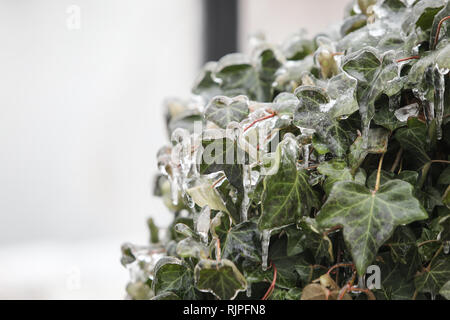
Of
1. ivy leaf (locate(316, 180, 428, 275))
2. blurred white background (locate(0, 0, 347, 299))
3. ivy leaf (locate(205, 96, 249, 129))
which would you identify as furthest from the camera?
blurred white background (locate(0, 0, 347, 299))

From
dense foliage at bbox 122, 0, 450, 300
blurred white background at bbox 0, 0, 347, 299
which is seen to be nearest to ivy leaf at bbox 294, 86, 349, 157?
dense foliage at bbox 122, 0, 450, 300

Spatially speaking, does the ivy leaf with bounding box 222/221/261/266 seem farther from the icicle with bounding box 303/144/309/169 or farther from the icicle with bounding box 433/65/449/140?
the icicle with bounding box 433/65/449/140

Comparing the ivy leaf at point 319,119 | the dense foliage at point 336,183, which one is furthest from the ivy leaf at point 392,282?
the ivy leaf at point 319,119

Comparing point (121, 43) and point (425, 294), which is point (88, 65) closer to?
point (121, 43)

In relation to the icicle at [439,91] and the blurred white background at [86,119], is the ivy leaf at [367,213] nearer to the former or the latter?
the icicle at [439,91]

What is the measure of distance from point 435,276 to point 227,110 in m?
0.24

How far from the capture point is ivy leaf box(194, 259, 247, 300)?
1.14 ft

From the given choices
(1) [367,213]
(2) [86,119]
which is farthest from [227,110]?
(2) [86,119]

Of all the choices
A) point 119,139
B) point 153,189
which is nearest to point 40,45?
point 119,139

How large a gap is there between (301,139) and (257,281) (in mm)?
135

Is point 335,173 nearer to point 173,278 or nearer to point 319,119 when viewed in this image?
point 319,119

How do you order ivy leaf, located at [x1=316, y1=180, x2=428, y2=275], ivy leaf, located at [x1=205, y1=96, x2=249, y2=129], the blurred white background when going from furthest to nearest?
the blurred white background
ivy leaf, located at [x1=205, y1=96, x2=249, y2=129]
ivy leaf, located at [x1=316, y1=180, x2=428, y2=275]

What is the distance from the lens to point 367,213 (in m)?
0.33

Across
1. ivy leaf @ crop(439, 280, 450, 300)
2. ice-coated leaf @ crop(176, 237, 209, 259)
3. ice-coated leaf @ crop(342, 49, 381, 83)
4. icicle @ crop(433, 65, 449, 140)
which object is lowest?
ivy leaf @ crop(439, 280, 450, 300)
